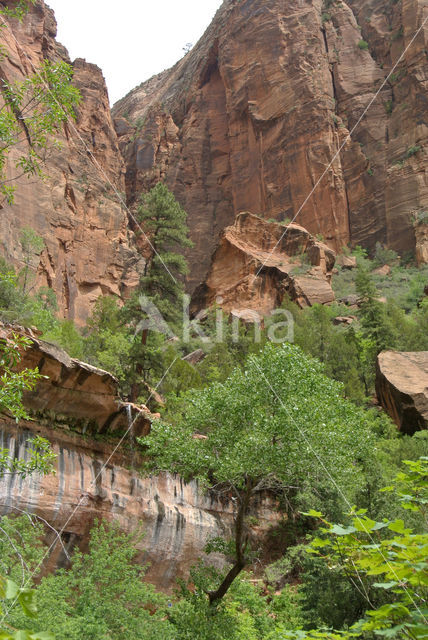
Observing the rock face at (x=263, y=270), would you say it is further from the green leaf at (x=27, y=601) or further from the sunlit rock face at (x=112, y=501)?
the green leaf at (x=27, y=601)

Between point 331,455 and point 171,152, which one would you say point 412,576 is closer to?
point 331,455

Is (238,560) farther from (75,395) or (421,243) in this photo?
(421,243)

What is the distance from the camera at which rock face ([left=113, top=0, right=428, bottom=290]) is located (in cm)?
5016

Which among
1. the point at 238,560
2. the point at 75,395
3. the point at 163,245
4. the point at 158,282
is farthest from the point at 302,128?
the point at 238,560

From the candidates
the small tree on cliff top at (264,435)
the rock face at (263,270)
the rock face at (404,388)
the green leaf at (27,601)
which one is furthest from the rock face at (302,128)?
the green leaf at (27,601)

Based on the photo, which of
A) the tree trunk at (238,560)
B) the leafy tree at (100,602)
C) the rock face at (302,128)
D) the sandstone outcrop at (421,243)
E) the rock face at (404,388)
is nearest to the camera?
the leafy tree at (100,602)

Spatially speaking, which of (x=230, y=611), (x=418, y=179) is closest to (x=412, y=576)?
(x=230, y=611)

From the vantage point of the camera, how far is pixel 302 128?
171 feet

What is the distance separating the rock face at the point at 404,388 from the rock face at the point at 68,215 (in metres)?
25.1

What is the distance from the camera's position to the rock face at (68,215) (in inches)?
1585

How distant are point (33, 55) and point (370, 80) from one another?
33.7 metres

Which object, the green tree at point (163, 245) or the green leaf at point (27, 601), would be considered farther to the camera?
the green tree at point (163, 245)

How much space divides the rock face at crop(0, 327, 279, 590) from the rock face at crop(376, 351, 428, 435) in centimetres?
992

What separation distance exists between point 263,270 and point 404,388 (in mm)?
22232
